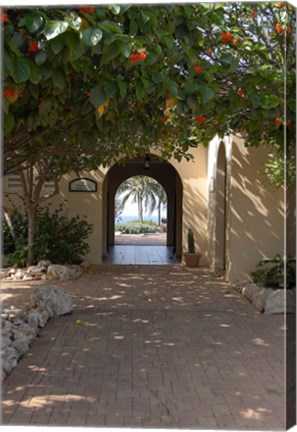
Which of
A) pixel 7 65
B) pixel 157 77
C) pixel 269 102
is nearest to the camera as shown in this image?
pixel 7 65

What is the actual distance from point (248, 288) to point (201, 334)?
2.58m

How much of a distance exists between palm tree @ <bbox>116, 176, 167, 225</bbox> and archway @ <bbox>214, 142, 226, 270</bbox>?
24.6 meters

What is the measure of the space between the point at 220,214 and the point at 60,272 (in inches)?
149

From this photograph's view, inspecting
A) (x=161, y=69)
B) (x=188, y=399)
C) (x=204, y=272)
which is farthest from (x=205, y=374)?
(x=204, y=272)

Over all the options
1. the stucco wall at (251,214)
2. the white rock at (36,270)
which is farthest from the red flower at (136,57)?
the white rock at (36,270)

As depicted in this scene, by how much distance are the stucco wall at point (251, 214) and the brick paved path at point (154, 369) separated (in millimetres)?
1603

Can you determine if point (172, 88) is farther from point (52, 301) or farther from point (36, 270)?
point (36, 270)

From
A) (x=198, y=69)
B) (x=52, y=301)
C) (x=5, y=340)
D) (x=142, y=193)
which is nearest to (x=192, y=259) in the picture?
(x=52, y=301)

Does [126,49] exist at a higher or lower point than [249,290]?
higher

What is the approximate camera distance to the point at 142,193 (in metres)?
39.0

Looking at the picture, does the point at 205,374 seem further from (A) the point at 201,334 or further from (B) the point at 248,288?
(B) the point at 248,288

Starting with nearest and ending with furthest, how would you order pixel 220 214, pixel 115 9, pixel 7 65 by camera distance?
pixel 7 65 < pixel 115 9 < pixel 220 214

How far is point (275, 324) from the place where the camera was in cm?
679

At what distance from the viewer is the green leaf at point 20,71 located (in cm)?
285
